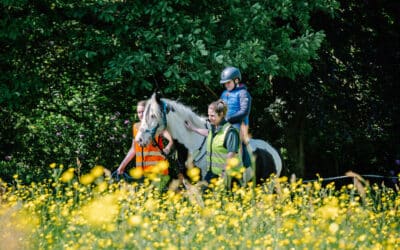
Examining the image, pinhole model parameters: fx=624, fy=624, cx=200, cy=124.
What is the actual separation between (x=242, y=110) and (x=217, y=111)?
81 centimetres

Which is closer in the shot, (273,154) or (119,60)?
(273,154)

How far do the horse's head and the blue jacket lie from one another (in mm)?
834

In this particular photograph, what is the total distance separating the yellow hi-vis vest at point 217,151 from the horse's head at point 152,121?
64 centimetres

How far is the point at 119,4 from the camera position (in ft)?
32.6

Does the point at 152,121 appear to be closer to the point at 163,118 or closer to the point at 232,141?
the point at 163,118

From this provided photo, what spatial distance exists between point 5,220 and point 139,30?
570cm

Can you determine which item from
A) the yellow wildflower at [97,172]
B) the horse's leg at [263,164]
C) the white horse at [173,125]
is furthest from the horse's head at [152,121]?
the yellow wildflower at [97,172]

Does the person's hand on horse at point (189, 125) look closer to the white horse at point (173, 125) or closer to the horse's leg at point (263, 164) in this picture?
the white horse at point (173, 125)

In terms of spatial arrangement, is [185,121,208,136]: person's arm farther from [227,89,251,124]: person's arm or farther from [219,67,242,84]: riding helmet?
[219,67,242,84]: riding helmet

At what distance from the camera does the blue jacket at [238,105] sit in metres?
7.72

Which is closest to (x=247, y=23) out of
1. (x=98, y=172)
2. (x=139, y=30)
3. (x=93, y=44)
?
(x=139, y=30)

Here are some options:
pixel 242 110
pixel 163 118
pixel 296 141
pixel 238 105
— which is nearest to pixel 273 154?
pixel 238 105

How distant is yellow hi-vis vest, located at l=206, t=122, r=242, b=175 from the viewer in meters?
7.07

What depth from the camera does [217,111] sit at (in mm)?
7012
